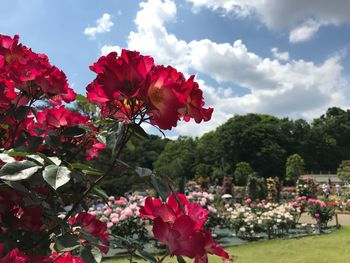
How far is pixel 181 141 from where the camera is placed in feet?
257

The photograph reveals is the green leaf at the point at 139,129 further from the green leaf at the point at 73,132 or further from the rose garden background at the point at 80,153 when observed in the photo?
the green leaf at the point at 73,132

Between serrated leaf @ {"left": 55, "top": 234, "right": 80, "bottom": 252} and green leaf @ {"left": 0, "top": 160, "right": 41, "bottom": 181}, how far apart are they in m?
0.16

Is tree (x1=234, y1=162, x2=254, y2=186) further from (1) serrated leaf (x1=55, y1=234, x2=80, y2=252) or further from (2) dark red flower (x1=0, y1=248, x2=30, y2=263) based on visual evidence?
(2) dark red flower (x1=0, y1=248, x2=30, y2=263)

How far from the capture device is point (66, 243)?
105 centimetres

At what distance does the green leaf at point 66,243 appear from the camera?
3.36 feet

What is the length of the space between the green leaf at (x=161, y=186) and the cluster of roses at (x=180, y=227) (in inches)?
0.6

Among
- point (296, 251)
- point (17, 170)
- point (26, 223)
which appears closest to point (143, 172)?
point (17, 170)

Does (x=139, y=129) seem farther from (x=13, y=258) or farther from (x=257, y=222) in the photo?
(x=257, y=222)

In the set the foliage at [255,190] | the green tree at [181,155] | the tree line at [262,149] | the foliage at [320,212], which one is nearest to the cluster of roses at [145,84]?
the foliage at [320,212]

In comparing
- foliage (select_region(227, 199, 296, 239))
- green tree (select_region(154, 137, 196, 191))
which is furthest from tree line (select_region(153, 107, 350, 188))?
foliage (select_region(227, 199, 296, 239))

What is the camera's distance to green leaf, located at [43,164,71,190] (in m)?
1.00

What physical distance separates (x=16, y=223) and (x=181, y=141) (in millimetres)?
77242

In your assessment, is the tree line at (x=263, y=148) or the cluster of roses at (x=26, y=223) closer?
the cluster of roses at (x=26, y=223)

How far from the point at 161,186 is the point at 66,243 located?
246mm
